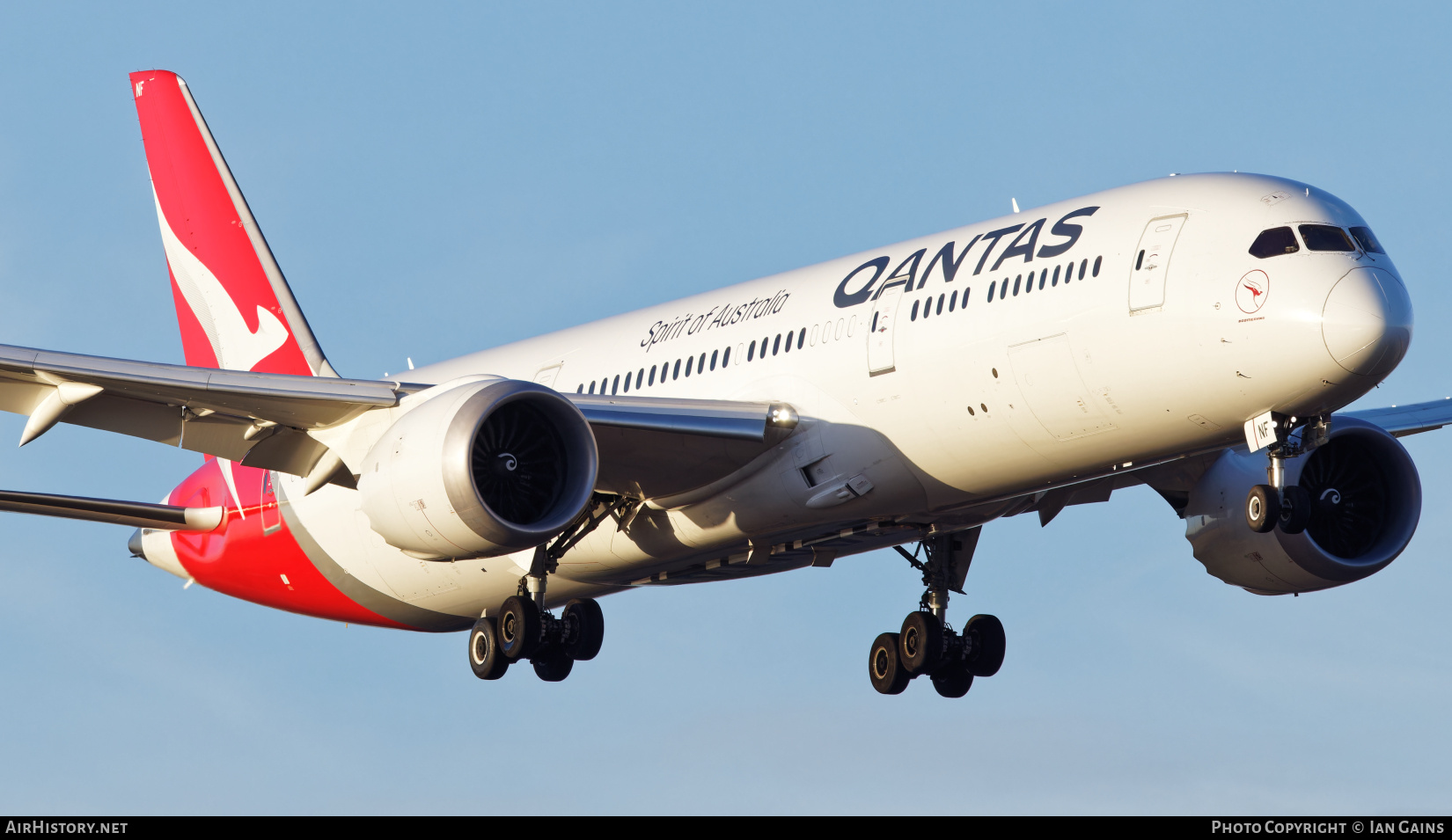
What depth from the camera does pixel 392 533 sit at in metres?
26.2

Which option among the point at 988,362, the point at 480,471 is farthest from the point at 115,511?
the point at 988,362

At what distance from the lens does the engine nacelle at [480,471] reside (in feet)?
84.1

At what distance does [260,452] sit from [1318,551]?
16799 millimetres

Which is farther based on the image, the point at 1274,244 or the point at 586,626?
the point at 586,626

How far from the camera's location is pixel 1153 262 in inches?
967

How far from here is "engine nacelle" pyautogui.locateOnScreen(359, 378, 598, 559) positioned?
2564 cm

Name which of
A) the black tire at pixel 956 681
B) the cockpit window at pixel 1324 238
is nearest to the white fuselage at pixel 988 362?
the cockpit window at pixel 1324 238

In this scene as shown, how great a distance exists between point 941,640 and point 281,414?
1127 cm

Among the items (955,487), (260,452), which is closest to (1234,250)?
(955,487)

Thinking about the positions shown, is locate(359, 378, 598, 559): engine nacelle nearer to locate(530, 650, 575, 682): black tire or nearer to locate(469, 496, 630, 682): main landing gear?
locate(469, 496, 630, 682): main landing gear

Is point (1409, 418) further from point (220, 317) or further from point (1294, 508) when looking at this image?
point (220, 317)

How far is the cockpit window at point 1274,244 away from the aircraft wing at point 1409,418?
32.5ft
